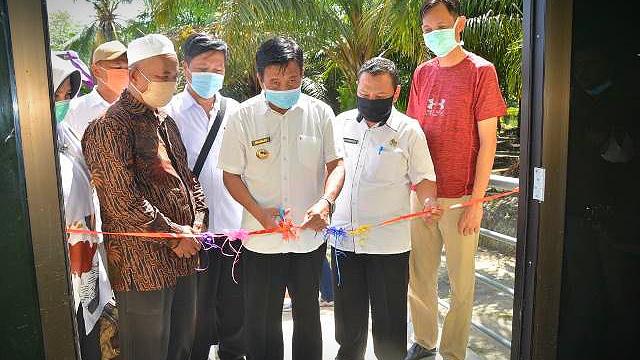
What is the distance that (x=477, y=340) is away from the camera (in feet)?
11.8

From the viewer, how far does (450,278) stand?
9.89 ft

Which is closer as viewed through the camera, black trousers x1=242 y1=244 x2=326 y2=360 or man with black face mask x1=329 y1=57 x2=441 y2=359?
black trousers x1=242 y1=244 x2=326 y2=360

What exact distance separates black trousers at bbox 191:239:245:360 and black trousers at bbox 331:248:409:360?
23.5 inches

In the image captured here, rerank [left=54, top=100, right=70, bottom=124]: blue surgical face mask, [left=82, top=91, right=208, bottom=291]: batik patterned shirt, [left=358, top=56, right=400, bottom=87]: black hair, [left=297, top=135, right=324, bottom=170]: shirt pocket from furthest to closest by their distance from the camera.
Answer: [left=358, top=56, right=400, bottom=87]: black hair < [left=297, top=135, right=324, bottom=170]: shirt pocket < [left=54, top=100, right=70, bottom=124]: blue surgical face mask < [left=82, top=91, right=208, bottom=291]: batik patterned shirt

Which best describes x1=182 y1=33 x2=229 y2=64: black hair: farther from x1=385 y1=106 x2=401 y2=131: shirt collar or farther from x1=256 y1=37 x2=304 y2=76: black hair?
x1=385 y1=106 x2=401 y2=131: shirt collar

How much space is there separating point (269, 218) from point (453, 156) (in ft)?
3.63

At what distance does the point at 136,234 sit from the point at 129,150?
357mm

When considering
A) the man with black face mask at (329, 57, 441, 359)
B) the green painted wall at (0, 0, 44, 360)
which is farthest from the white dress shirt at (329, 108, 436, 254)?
the green painted wall at (0, 0, 44, 360)

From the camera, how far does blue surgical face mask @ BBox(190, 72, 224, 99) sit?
2.91 metres

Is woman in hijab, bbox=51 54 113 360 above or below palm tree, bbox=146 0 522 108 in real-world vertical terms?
below

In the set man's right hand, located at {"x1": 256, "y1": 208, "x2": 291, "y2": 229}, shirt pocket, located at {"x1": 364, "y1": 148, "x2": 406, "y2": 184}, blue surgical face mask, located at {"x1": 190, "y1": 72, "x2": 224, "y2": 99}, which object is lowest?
man's right hand, located at {"x1": 256, "y1": 208, "x2": 291, "y2": 229}

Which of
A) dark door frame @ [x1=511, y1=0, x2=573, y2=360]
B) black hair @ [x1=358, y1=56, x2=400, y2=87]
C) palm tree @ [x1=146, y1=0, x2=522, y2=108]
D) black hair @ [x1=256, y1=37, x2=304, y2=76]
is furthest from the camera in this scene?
palm tree @ [x1=146, y1=0, x2=522, y2=108]

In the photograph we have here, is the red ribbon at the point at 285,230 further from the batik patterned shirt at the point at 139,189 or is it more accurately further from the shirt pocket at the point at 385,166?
the shirt pocket at the point at 385,166

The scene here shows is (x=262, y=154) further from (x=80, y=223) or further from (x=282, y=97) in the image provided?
(x=80, y=223)
